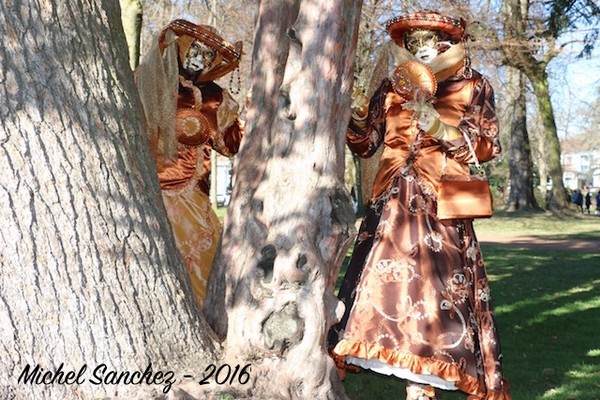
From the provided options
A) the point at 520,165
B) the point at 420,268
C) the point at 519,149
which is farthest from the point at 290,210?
the point at 520,165

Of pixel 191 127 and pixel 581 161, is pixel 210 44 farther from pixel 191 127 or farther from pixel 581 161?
pixel 581 161

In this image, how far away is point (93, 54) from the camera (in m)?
2.92

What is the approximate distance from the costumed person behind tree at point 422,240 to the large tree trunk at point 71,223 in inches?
49.3

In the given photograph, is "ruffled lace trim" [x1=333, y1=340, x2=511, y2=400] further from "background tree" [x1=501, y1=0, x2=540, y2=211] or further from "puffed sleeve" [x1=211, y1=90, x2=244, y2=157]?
"background tree" [x1=501, y1=0, x2=540, y2=211]

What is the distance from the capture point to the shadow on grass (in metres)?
4.93

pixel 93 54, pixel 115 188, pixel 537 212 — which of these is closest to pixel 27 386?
pixel 115 188

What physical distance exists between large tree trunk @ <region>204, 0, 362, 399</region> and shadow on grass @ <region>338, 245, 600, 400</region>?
156 cm

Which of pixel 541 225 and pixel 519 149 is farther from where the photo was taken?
pixel 519 149

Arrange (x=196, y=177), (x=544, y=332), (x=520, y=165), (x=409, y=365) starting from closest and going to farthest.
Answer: (x=409, y=365), (x=196, y=177), (x=544, y=332), (x=520, y=165)

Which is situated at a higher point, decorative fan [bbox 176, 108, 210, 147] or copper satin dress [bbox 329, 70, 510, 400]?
decorative fan [bbox 176, 108, 210, 147]

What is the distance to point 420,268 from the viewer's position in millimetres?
3961

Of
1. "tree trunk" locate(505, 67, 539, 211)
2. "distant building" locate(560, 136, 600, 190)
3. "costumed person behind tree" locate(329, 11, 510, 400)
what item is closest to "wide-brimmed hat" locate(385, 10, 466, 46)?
"costumed person behind tree" locate(329, 11, 510, 400)

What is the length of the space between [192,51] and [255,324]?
6.31 ft

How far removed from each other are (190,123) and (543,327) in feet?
13.4
